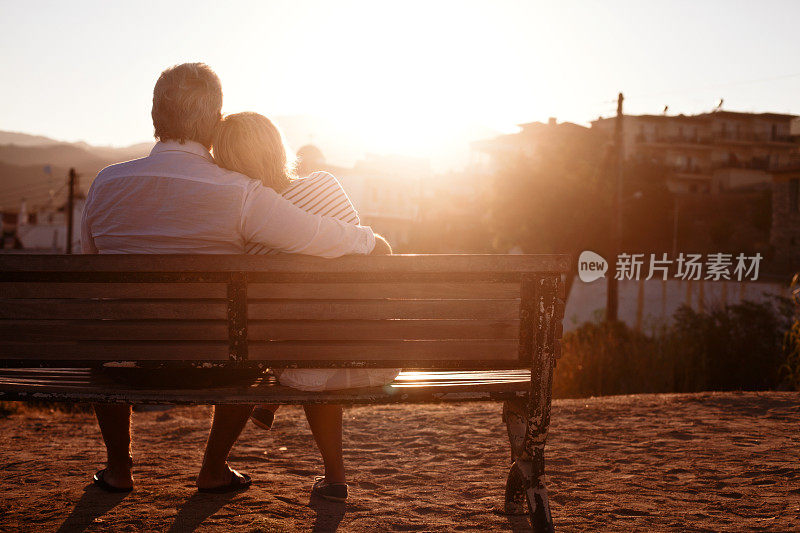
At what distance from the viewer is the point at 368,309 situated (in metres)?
2.61

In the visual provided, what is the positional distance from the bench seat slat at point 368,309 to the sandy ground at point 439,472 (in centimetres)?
92

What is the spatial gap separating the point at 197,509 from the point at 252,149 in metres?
1.53

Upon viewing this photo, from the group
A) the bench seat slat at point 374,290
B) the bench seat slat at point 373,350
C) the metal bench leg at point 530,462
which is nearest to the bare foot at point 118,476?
the bench seat slat at point 373,350

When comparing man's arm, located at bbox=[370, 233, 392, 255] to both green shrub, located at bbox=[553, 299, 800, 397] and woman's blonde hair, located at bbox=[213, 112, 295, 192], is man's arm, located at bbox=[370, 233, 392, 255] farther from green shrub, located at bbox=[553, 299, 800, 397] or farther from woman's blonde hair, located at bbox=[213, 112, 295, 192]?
green shrub, located at bbox=[553, 299, 800, 397]

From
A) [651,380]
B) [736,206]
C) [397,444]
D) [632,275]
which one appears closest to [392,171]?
[736,206]

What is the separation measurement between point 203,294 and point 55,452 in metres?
2.34

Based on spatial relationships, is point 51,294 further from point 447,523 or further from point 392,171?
point 392,171

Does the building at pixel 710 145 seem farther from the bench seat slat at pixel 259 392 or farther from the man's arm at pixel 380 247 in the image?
the bench seat slat at pixel 259 392

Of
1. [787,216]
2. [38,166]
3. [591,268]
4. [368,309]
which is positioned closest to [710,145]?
[787,216]

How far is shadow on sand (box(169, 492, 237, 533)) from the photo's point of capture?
2.92 m

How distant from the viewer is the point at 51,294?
8.55 ft

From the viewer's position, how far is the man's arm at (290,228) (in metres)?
2.65

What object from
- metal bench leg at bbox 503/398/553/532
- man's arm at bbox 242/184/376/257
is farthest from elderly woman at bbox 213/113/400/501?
metal bench leg at bbox 503/398/553/532

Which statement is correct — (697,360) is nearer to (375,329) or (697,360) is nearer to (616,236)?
(375,329)
